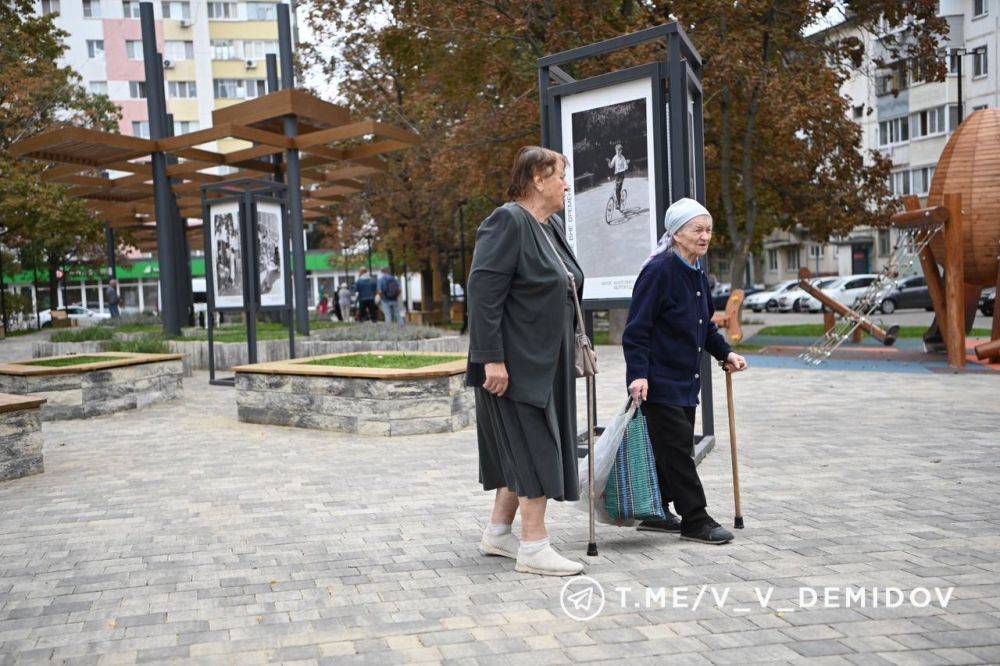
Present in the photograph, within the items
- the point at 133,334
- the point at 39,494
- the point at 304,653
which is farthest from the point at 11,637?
the point at 133,334

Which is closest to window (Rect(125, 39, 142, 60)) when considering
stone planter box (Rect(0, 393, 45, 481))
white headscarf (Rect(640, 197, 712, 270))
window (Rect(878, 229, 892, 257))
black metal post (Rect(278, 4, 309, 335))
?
window (Rect(878, 229, 892, 257))

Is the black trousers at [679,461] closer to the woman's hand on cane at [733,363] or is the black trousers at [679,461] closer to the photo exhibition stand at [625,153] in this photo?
the woman's hand on cane at [733,363]

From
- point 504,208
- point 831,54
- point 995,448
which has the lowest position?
point 995,448

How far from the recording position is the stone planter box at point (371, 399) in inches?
351

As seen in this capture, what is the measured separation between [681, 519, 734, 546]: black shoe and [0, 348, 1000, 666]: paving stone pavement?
5cm

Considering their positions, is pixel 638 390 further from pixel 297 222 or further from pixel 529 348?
pixel 297 222

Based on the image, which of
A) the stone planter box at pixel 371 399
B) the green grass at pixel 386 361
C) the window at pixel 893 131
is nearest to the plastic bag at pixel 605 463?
the stone planter box at pixel 371 399

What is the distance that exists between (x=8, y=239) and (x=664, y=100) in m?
35.3

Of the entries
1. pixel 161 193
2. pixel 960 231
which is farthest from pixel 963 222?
pixel 161 193

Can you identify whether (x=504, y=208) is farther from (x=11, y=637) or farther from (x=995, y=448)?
(x=995, y=448)

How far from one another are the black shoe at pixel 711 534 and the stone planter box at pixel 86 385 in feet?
26.1

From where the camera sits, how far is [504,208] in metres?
4.32

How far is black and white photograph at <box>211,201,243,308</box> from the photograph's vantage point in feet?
43.2

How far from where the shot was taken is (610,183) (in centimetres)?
714
